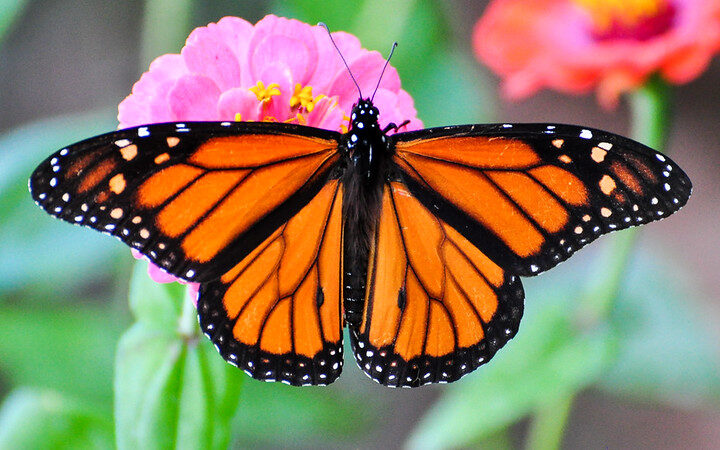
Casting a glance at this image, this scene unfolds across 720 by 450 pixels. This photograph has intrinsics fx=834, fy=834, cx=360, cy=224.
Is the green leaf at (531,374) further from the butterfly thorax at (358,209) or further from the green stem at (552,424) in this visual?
the butterfly thorax at (358,209)

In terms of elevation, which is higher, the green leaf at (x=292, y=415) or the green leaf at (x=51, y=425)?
the green leaf at (x=292, y=415)

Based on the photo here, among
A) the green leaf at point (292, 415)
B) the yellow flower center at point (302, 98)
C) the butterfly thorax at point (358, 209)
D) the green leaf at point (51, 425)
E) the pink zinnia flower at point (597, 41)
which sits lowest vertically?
the green leaf at point (51, 425)

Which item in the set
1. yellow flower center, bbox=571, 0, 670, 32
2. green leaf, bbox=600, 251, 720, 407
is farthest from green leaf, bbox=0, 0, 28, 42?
green leaf, bbox=600, 251, 720, 407

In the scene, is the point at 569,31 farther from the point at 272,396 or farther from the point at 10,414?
the point at 10,414

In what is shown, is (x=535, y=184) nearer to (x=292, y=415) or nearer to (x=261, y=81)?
(x=261, y=81)

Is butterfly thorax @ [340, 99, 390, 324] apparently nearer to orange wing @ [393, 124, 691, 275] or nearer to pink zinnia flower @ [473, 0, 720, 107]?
orange wing @ [393, 124, 691, 275]

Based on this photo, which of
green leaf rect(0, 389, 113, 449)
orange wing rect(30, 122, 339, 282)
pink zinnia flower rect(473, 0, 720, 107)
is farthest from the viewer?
pink zinnia flower rect(473, 0, 720, 107)

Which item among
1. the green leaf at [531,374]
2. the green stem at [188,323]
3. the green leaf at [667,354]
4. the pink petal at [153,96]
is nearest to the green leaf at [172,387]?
the green stem at [188,323]

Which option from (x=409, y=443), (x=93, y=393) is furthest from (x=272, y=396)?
(x=409, y=443)
